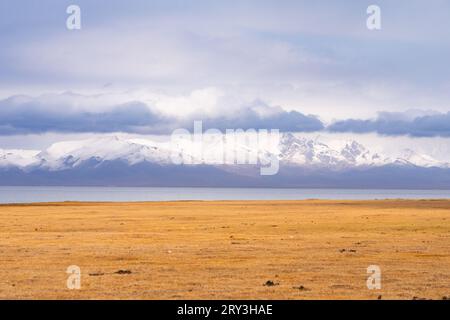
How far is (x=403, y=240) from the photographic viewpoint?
1965 inches

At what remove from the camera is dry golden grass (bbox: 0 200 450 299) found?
91.1ft

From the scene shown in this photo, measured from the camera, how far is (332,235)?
5500 cm

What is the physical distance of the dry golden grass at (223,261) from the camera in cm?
2777

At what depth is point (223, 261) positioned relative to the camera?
37344mm

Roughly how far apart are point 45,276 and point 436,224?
143 feet

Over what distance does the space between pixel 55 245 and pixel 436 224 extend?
35559 mm

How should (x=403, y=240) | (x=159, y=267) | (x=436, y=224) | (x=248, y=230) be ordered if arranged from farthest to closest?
(x=436, y=224) < (x=248, y=230) < (x=403, y=240) < (x=159, y=267)

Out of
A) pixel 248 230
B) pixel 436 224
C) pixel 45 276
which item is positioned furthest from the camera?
pixel 436 224
